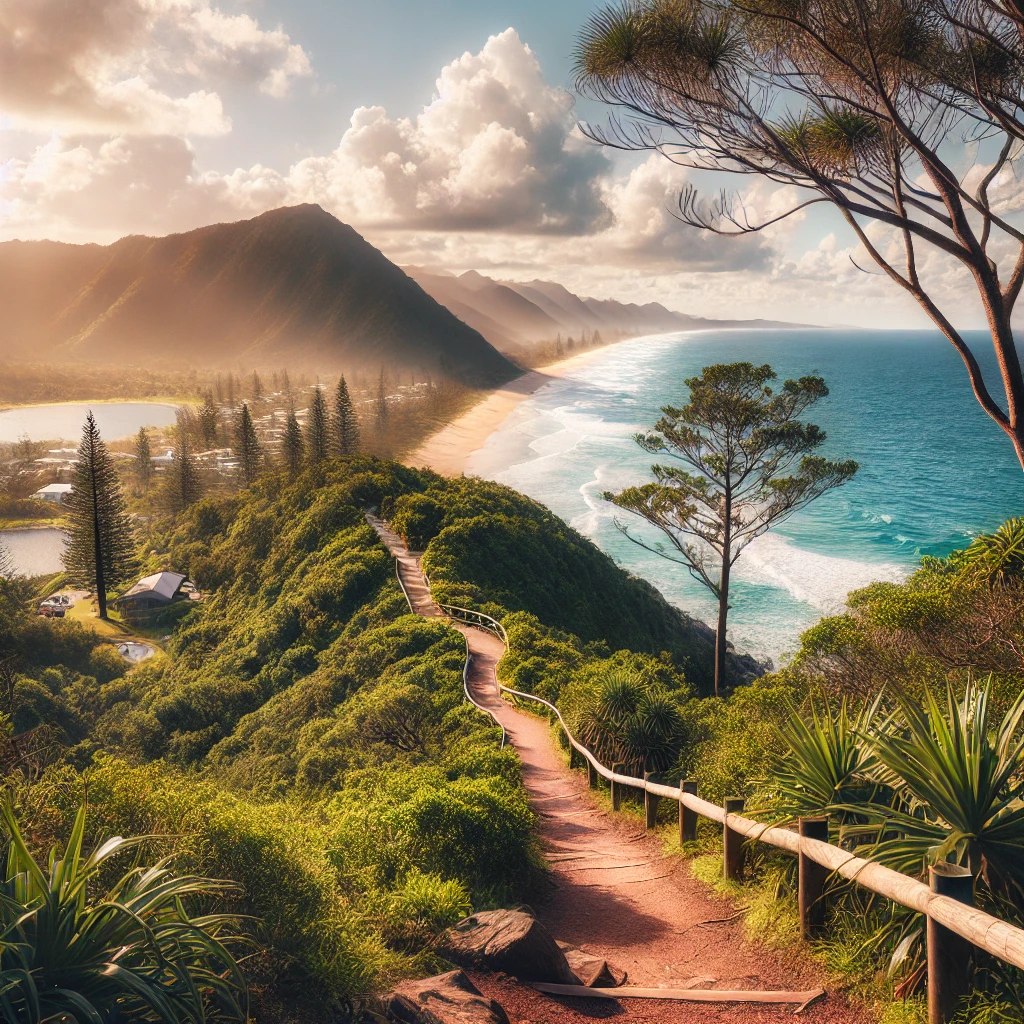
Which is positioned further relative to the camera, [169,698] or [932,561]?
[169,698]

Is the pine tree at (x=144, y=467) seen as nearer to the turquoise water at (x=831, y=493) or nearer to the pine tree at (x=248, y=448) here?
the pine tree at (x=248, y=448)

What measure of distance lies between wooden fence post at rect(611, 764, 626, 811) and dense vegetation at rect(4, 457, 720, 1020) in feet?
3.77

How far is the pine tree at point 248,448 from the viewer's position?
62.1 metres

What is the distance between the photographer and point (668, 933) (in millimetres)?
5383

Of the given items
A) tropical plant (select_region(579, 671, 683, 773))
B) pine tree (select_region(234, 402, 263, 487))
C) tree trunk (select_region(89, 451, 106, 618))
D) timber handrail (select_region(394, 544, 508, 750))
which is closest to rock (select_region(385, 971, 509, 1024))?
tropical plant (select_region(579, 671, 683, 773))

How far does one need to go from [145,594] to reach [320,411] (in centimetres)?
2445

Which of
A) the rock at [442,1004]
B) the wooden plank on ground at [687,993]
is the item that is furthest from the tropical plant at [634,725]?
the rock at [442,1004]

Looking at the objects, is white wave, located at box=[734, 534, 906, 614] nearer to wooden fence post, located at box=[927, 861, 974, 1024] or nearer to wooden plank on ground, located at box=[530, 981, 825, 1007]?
wooden plank on ground, located at box=[530, 981, 825, 1007]

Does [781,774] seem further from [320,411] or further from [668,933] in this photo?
[320,411]

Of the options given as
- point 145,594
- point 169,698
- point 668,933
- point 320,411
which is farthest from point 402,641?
point 320,411

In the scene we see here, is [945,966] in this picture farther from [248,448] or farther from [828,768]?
[248,448]

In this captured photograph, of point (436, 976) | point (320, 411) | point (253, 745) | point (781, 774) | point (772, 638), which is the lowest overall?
point (772, 638)

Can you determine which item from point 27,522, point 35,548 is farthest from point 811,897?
point 27,522

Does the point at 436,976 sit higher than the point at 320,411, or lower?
lower
